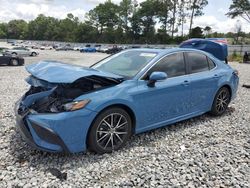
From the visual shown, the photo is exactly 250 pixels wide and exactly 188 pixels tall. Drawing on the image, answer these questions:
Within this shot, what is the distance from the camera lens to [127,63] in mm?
4738

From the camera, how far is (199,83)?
5.09m

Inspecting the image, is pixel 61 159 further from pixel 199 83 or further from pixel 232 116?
pixel 232 116

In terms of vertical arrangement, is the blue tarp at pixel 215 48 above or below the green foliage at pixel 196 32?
below

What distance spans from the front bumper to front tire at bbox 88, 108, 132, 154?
0.13 m

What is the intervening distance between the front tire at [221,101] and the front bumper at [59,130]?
10.0ft

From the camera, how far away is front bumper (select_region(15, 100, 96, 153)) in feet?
11.2

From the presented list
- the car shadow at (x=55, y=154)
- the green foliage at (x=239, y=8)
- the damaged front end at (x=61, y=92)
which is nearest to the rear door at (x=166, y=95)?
the car shadow at (x=55, y=154)

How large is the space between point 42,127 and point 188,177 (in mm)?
1917

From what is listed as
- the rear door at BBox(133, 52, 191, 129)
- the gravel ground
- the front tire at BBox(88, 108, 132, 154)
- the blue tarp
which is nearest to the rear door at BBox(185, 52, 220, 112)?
the rear door at BBox(133, 52, 191, 129)

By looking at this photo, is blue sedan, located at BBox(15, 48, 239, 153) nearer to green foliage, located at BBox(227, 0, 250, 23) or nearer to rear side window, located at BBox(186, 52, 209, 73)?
rear side window, located at BBox(186, 52, 209, 73)

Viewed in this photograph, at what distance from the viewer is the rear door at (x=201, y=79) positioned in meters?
5.06

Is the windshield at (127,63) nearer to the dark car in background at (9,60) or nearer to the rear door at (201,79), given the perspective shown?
the rear door at (201,79)

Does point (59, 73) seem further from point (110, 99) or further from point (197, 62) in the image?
point (197, 62)

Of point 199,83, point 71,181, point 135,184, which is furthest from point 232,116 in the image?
point 71,181
